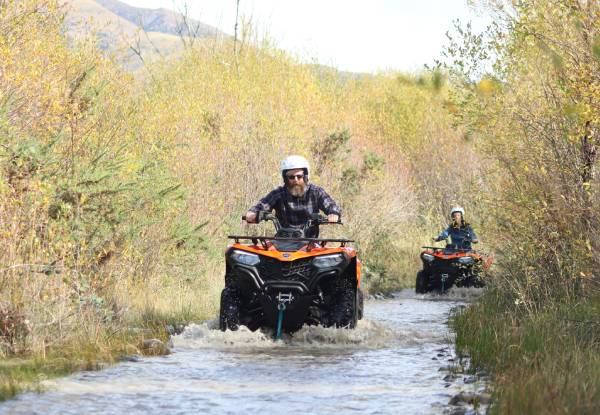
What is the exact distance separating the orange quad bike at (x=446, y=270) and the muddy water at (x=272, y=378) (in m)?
8.91

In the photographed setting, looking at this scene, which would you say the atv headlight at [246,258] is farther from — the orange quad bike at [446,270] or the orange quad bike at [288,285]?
the orange quad bike at [446,270]

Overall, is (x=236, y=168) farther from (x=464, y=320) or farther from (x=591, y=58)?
(x=591, y=58)

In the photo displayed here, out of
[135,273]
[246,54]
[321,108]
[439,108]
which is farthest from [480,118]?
[439,108]

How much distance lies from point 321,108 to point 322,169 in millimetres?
2478

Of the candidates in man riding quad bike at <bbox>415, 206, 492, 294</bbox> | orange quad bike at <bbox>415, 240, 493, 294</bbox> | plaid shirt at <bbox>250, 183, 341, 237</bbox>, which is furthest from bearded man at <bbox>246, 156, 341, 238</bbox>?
orange quad bike at <bbox>415, 240, 493, 294</bbox>

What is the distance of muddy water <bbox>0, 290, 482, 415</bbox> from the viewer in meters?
9.48

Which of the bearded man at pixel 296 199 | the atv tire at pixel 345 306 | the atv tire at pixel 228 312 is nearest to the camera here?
the atv tire at pixel 228 312

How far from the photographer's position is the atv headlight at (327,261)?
13836mm

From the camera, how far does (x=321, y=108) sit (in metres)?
30.8

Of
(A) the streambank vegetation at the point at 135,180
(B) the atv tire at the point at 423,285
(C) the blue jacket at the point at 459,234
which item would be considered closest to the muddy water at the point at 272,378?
(A) the streambank vegetation at the point at 135,180

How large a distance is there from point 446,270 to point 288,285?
39.0ft

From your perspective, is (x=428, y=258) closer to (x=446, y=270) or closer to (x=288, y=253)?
(x=446, y=270)

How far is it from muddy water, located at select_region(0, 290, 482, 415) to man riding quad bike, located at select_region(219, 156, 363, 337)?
0.26m

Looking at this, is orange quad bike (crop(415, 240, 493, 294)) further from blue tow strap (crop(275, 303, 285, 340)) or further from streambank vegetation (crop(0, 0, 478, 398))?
blue tow strap (crop(275, 303, 285, 340))
